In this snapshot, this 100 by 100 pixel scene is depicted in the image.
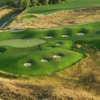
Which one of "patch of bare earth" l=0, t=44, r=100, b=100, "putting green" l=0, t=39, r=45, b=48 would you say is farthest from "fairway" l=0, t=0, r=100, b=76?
"patch of bare earth" l=0, t=44, r=100, b=100

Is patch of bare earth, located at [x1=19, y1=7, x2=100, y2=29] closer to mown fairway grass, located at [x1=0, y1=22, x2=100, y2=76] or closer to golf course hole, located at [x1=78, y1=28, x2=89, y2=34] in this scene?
golf course hole, located at [x1=78, y1=28, x2=89, y2=34]

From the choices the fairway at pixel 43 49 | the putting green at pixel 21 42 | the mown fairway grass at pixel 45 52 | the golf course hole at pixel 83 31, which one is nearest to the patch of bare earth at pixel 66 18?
the fairway at pixel 43 49

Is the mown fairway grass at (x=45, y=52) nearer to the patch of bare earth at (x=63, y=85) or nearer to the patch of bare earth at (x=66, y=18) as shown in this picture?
the patch of bare earth at (x=63, y=85)

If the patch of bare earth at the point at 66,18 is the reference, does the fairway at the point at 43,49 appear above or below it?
above

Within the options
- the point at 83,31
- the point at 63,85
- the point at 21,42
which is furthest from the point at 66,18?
the point at 63,85

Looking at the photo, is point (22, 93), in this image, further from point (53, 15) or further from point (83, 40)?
point (53, 15)

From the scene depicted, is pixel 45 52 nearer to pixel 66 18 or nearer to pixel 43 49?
pixel 43 49

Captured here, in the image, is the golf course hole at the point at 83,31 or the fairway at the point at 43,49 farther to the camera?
the golf course hole at the point at 83,31
